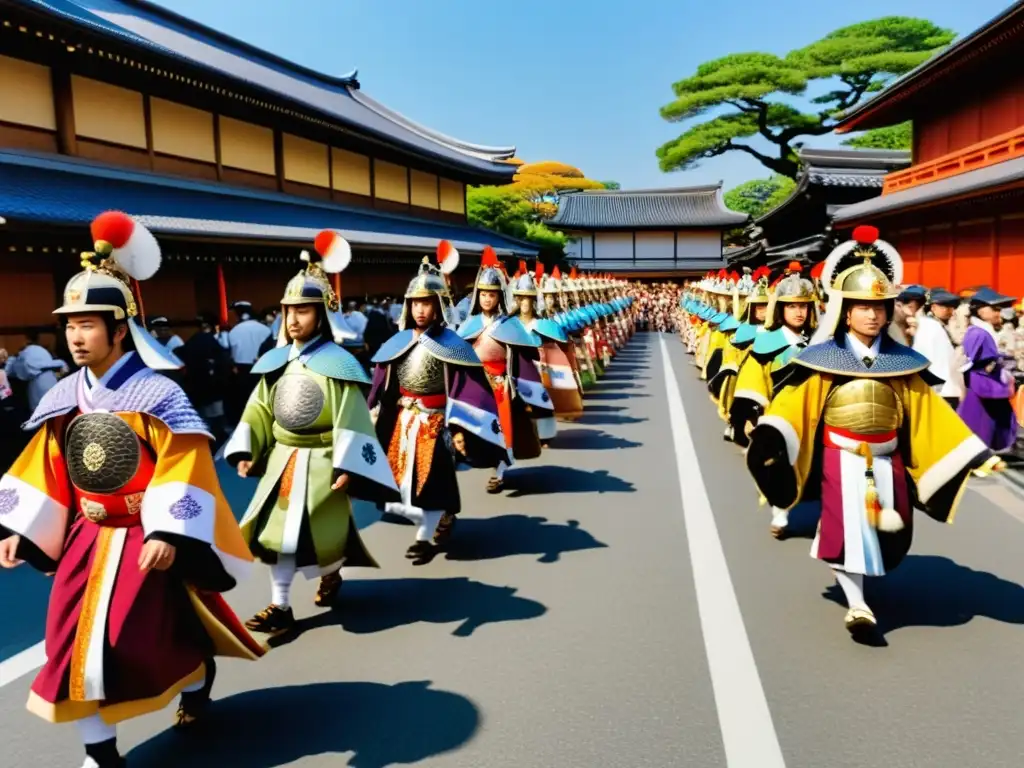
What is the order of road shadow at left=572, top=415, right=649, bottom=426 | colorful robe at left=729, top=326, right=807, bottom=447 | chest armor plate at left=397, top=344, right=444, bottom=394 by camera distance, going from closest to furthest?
chest armor plate at left=397, top=344, right=444, bottom=394 < colorful robe at left=729, top=326, right=807, bottom=447 < road shadow at left=572, top=415, right=649, bottom=426

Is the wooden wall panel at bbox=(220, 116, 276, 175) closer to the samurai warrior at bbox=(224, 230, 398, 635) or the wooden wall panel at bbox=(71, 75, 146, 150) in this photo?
the wooden wall panel at bbox=(71, 75, 146, 150)

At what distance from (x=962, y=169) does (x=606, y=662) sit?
52.4 feet

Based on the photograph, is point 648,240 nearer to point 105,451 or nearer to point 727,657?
point 727,657

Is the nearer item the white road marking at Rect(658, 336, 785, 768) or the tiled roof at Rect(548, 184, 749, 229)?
the white road marking at Rect(658, 336, 785, 768)

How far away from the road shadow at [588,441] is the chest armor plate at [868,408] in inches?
219

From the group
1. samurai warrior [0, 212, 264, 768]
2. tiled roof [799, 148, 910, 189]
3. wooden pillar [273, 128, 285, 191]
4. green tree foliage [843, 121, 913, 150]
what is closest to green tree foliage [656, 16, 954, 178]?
green tree foliage [843, 121, 913, 150]

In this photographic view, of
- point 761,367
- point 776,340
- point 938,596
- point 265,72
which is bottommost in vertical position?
point 938,596

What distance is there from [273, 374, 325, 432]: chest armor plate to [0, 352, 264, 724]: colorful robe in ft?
4.17

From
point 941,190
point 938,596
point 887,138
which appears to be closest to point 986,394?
point 938,596

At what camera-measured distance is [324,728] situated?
11.3 feet

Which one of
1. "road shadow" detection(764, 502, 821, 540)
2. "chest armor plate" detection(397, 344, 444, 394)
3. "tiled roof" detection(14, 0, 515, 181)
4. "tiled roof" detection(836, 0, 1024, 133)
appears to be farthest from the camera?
"tiled roof" detection(836, 0, 1024, 133)

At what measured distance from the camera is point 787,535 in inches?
242

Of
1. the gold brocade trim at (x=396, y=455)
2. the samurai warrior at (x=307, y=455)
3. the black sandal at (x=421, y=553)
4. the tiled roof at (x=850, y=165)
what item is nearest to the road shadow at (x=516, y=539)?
the black sandal at (x=421, y=553)

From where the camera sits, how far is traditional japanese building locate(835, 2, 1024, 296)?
1405cm
